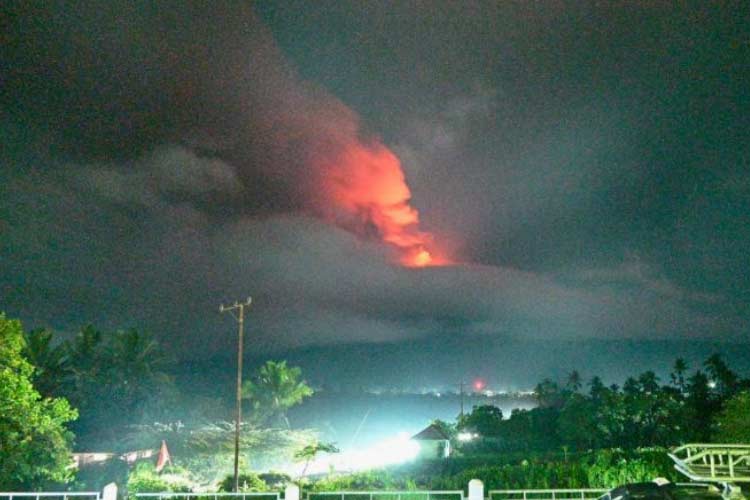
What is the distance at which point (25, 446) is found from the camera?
79.4ft

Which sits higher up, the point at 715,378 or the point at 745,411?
the point at 715,378

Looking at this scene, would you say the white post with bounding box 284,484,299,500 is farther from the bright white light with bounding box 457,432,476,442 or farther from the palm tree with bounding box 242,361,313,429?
the palm tree with bounding box 242,361,313,429

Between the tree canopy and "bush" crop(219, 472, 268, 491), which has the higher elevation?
the tree canopy

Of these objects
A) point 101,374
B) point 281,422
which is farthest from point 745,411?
point 101,374

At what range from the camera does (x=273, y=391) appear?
61.8 meters

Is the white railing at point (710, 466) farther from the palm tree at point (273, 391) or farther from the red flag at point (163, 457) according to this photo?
the palm tree at point (273, 391)

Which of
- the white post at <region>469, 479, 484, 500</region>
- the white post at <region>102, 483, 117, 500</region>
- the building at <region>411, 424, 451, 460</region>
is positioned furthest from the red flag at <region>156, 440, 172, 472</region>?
the white post at <region>469, 479, 484, 500</region>

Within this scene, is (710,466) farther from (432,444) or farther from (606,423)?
(606,423)

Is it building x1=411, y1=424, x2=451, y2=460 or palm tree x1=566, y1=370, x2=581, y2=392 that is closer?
building x1=411, y1=424, x2=451, y2=460

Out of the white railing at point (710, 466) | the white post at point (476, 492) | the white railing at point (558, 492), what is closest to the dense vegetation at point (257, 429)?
the white railing at point (558, 492)

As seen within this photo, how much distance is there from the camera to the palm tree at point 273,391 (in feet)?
200

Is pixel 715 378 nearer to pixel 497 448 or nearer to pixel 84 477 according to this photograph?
pixel 497 448

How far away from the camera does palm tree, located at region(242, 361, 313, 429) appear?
61.0 m

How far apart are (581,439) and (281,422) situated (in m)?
31.1
